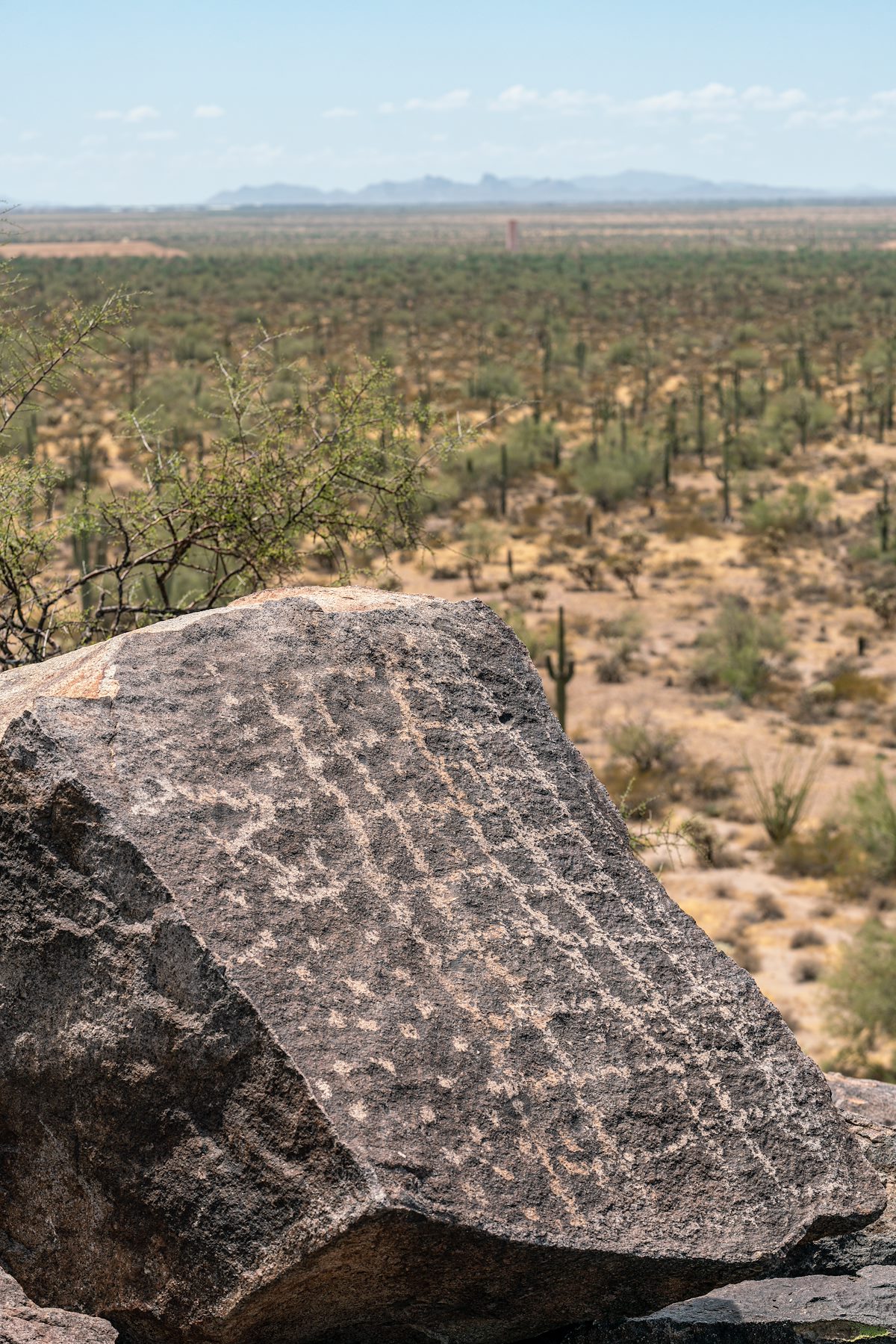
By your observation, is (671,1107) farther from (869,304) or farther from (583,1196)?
(869,304)

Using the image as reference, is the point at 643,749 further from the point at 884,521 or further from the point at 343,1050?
the point at 343,1050

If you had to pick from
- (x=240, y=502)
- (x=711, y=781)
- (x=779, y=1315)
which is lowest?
(x=711, y=781)

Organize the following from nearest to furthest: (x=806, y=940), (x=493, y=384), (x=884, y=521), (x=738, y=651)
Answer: (x=806, y=940)
(x=738, y=651)
(x=884, y=521)
(x=493, y=384)

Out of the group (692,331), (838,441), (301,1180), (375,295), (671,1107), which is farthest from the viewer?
(375,295)

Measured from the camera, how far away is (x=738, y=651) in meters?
21.1

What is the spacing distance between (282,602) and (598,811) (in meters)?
1.12

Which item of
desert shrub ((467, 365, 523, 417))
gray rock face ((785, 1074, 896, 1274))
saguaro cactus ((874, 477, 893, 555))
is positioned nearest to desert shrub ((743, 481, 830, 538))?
saguaro cactus ((874, 477, 893, 555))

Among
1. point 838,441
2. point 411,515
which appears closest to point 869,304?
point 838,441

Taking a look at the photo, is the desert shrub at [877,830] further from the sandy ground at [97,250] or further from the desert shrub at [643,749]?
the sandy ground at [97,250]

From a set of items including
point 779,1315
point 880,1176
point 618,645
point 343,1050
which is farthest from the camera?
point 618,645

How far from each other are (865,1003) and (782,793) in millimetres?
4594

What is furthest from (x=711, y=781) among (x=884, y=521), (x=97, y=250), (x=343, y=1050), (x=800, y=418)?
(x=97, y=250)

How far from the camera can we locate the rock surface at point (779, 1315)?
330 centimetres

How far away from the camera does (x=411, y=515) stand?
747 cm
